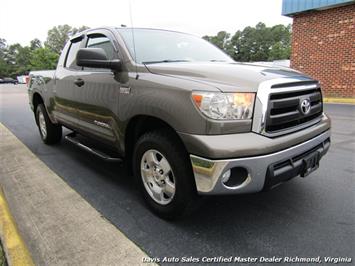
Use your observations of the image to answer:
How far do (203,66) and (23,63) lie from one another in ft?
332

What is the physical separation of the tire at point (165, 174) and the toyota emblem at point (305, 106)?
1131mm

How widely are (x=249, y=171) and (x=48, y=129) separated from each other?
4310 mm

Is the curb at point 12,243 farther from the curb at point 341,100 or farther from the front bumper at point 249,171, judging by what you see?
the curb at point 341,100

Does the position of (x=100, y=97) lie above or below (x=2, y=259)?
above

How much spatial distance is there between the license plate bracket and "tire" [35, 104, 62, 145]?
14.4 feet

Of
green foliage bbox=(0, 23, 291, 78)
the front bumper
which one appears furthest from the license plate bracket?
green foliage bbox=(0, 23, 291, 78)

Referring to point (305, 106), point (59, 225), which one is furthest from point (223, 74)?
point (59, 225)

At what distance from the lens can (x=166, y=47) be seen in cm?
338

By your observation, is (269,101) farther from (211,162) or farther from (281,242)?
(281,242)

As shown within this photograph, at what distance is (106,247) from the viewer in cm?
236

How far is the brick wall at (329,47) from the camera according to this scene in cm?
1097

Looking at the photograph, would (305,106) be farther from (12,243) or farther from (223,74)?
(12,243)

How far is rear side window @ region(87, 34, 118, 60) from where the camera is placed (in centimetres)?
330

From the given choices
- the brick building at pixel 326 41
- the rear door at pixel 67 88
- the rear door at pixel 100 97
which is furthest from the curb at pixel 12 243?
the brick building at pixel 326 41
